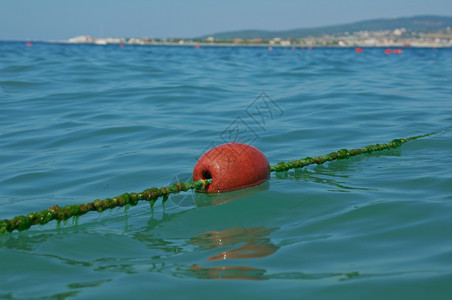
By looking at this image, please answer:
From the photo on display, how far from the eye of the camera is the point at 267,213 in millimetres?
4488

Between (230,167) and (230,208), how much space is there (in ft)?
1.49

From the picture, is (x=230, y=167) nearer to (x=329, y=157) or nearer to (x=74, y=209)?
(x=74, y=209)

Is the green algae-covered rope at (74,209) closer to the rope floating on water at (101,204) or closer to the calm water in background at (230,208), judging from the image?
the rope floating on water at (101,204)

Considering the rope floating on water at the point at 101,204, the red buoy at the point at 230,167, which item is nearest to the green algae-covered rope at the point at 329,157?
the rope floating on water at the point at 101,204

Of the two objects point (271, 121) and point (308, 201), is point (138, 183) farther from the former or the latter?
point (271, 121)

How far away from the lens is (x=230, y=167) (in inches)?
193

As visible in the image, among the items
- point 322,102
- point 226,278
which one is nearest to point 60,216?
point 226,278

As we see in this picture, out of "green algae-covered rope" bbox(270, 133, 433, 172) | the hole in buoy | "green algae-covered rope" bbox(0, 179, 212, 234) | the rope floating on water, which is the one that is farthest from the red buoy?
"green algae-covered rope" bbox(270, 133, 433, 172)

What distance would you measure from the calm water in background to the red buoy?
12cm

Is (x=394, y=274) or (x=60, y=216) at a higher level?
(x=60, y=216)

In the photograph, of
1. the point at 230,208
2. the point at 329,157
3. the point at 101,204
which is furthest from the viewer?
the point at 329,157

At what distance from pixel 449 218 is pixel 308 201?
3.93ft

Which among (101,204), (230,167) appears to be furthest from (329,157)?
(101,204)

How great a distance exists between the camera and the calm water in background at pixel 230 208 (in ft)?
10.3
